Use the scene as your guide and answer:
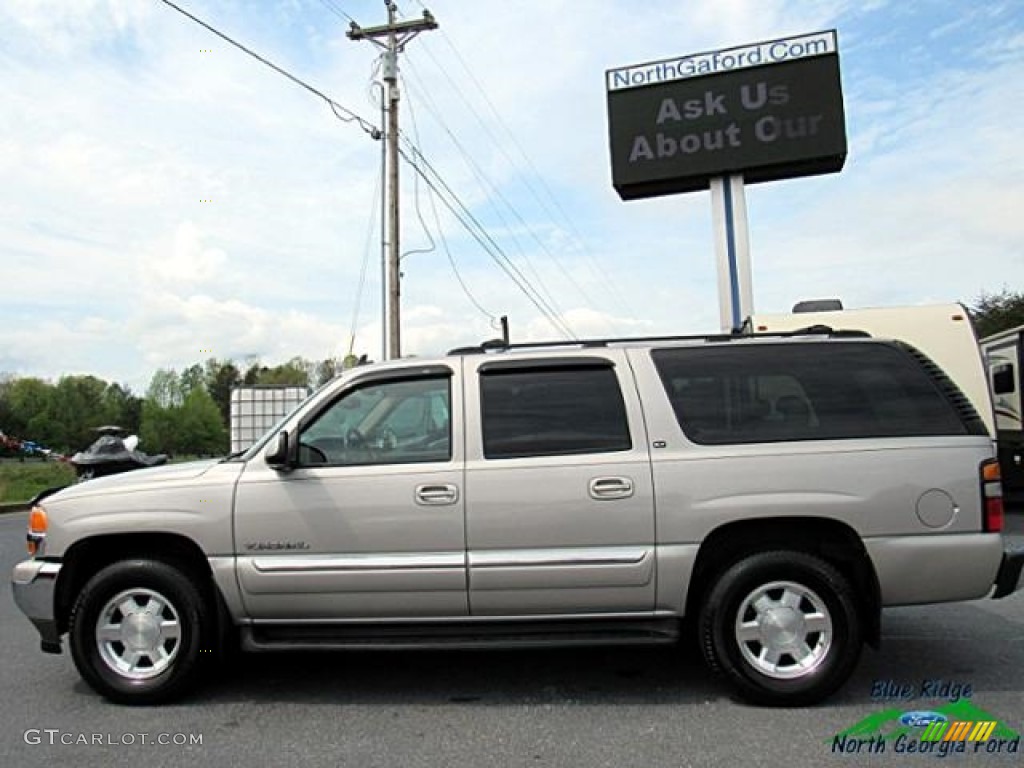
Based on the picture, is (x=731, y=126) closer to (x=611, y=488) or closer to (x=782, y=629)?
(x=611, y=488)

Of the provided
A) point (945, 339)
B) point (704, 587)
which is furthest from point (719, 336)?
point (945, 339)

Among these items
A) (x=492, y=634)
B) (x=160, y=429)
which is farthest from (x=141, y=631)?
(x=160, y=429)

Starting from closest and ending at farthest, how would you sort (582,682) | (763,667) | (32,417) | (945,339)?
(763,667) → (582,682) → (945,339) → (32,417)

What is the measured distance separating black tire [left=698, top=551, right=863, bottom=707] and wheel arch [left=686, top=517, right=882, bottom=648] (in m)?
0.10

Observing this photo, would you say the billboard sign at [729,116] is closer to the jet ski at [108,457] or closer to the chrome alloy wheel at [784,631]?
the jet ski at [108,457]

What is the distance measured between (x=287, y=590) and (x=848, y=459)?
118 inches

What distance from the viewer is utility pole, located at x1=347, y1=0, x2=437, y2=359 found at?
18312mm

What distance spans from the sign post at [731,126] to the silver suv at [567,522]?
1087cm

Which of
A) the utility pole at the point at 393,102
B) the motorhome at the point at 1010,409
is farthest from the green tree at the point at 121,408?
the motorhome at the point at 1010,409

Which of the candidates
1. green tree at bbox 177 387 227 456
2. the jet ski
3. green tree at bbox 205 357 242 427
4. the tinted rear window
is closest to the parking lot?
the tinted rear window

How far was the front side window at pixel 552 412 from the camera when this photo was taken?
14.6 feet

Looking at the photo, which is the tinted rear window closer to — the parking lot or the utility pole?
the parking lot

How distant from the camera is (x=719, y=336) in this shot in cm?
477

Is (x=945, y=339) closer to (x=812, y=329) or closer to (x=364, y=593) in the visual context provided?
(x=812, y=329)
